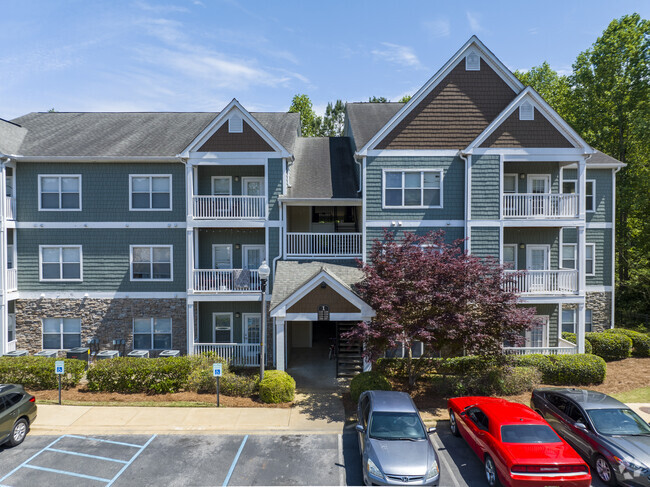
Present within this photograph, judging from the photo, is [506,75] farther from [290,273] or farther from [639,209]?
[639,209]

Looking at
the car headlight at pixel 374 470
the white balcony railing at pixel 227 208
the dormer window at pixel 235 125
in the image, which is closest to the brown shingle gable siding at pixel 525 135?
the white balcony railing at pixel 227 208

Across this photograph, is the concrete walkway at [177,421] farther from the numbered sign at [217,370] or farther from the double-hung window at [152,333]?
the double-hung window at [152,333]

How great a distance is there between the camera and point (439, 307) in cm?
1377

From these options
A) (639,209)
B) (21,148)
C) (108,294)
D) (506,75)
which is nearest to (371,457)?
(108,294)

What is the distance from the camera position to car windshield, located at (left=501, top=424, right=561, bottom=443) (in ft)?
30.9

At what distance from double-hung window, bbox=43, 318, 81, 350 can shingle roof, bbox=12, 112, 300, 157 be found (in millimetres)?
7867

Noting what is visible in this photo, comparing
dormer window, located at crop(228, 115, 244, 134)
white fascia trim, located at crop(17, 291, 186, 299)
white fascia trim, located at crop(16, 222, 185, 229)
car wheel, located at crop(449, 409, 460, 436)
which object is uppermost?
dormer window, located at crop(228, 115, 244, 134)

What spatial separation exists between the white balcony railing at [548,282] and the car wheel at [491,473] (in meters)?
9.20

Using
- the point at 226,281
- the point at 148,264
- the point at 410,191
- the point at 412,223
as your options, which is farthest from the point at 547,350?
the point at 148,264

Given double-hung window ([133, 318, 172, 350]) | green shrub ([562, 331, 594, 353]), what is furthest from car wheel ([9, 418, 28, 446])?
green shrub ([562, 331, 594, 353])

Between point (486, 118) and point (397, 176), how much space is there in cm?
488

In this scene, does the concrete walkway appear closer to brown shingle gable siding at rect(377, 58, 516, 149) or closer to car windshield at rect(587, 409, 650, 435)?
car windshield at rect(587, 409, 650, 435)

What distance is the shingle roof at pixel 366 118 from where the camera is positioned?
19.6m

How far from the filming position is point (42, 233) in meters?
18.8
